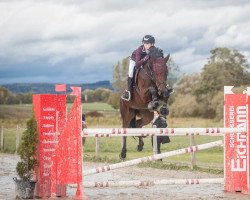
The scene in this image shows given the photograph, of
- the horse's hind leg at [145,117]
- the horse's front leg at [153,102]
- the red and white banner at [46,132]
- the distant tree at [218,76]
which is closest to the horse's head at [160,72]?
the horse's front leg at [153,102]

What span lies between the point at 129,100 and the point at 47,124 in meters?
2.49

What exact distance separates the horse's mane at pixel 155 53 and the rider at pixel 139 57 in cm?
14

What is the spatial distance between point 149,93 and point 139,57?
0.75 m

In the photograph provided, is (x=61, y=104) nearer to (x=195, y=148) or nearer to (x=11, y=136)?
(x=195, y=148)

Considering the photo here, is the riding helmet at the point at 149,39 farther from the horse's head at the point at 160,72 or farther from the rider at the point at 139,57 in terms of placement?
the horse's head at the point at 160,72

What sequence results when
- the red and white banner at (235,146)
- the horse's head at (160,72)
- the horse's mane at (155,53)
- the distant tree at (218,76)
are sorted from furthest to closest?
the distant tree at (218,76), the horse's mane at (155,53), the horse's head at (160,72), the red and white banner at (235,146)

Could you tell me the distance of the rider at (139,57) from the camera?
459 inches

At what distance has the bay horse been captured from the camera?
11.1 m

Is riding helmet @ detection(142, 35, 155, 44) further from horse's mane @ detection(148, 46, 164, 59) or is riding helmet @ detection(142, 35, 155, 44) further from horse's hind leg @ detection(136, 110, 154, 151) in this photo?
horse's hind leg @ detection(136, 110, 154, 151)

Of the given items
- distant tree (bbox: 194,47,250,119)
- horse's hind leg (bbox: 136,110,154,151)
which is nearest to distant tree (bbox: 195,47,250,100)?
distant tree (bbox: 194,47,250,119)

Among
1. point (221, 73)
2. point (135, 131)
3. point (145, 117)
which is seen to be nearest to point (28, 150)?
point (135, 131)

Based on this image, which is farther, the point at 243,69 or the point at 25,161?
the point at 243,69

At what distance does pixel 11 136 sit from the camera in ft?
106

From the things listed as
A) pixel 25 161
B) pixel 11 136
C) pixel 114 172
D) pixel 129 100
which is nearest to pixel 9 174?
pixel 114 172
